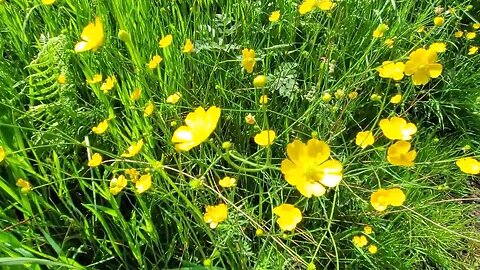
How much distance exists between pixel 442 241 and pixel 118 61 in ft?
3.08

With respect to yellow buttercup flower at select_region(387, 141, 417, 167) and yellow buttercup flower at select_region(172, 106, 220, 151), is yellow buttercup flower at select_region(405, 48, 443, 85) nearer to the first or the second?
yellow buttercup flower at select_region(387, 141, 417, 167)

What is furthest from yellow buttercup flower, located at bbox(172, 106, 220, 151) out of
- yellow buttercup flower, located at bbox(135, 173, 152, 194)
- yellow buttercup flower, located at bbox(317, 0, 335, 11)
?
yellow buttercup flower, located at bbox(317, 0, 335, 11)

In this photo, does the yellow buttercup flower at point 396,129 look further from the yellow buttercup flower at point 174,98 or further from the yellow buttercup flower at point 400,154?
the yellow buttercup flower at point 174,98

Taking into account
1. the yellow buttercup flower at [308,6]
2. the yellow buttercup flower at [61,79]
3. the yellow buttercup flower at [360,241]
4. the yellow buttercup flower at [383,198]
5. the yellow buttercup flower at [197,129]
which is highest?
the yellow buttercup flower at [308,6]

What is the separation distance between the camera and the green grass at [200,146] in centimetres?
123

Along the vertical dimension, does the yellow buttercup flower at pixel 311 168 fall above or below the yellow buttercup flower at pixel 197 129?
below

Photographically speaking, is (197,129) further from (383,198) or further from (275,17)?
(275,17)

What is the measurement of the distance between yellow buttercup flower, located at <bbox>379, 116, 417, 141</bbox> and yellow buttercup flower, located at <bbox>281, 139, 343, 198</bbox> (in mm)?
184

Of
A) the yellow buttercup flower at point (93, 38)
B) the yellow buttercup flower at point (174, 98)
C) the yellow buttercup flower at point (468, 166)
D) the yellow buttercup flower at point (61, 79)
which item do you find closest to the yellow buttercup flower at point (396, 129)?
the yellow buttercup flower at point (468, 166)

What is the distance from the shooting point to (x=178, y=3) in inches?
64.7

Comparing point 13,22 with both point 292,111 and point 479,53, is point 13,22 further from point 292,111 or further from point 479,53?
point 479,53

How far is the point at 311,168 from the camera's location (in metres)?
0.94

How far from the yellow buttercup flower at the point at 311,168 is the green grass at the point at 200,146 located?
0.22m

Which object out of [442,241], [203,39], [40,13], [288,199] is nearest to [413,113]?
[442,241]
